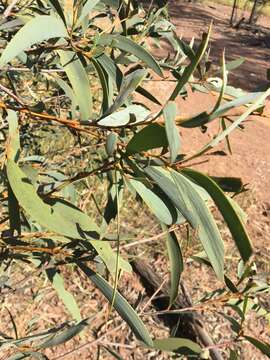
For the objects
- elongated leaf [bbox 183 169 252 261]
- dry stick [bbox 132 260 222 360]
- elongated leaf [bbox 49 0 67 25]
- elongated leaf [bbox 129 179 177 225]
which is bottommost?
dry stick [bbox 132 260 222 360]

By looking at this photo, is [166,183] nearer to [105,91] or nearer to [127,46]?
[105,91]

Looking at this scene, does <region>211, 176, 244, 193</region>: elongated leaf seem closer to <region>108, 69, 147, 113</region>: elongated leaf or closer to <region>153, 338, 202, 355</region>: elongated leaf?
<region>108, 69, 147, 113</region>: elongated leaf

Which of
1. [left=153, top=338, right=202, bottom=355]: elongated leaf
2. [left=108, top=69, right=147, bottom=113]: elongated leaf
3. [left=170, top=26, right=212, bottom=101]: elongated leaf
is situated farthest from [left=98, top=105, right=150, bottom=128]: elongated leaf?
[left=153, top=338, right=202, bottom=355]: elongated leaf

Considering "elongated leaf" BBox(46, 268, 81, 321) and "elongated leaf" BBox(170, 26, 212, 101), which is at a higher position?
"elongated leaf" BBox(170, 26, 212, 101)

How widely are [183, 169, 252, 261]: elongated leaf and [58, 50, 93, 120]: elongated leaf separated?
0.34 m

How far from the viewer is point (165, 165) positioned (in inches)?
32.2

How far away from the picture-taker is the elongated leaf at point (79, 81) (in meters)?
0.98

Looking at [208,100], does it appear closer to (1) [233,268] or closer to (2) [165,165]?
(1) [233,268]

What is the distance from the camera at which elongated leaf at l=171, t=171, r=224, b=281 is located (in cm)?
74

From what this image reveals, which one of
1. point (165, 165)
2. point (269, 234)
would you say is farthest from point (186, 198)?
point (269, 234)

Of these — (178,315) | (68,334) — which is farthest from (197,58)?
(178,315)

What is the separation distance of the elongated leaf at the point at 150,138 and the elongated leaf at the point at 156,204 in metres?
0.10

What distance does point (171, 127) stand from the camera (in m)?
0.71

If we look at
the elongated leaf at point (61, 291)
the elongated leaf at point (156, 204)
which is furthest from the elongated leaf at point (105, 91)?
the elongated leaf at point (61, 291)
